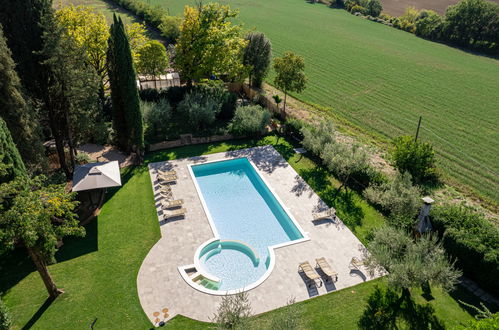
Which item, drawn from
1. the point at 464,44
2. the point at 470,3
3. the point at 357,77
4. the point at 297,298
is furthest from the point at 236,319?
the point at 470,3

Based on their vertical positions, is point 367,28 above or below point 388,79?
above

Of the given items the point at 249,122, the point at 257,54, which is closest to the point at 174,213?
the point at 249,122

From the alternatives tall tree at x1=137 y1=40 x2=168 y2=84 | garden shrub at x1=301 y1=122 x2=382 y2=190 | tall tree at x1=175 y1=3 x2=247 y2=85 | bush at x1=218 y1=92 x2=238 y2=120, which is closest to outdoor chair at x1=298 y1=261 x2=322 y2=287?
garden shrub at x1=301 y1=122 x2=382 y2=190

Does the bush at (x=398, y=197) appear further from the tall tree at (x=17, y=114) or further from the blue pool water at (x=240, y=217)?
the tall tree at (x=17, y=114)

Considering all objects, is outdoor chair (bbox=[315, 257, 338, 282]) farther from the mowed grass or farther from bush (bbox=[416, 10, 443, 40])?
bush (bbox=[416, 10, 443, 40])

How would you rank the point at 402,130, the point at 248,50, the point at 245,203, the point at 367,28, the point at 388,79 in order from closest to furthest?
the point at 245,203
the point at 402,130
the point at 248,50
the point at 388,79
the point at 367,28

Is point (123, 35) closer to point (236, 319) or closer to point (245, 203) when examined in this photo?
point (245, 203)
